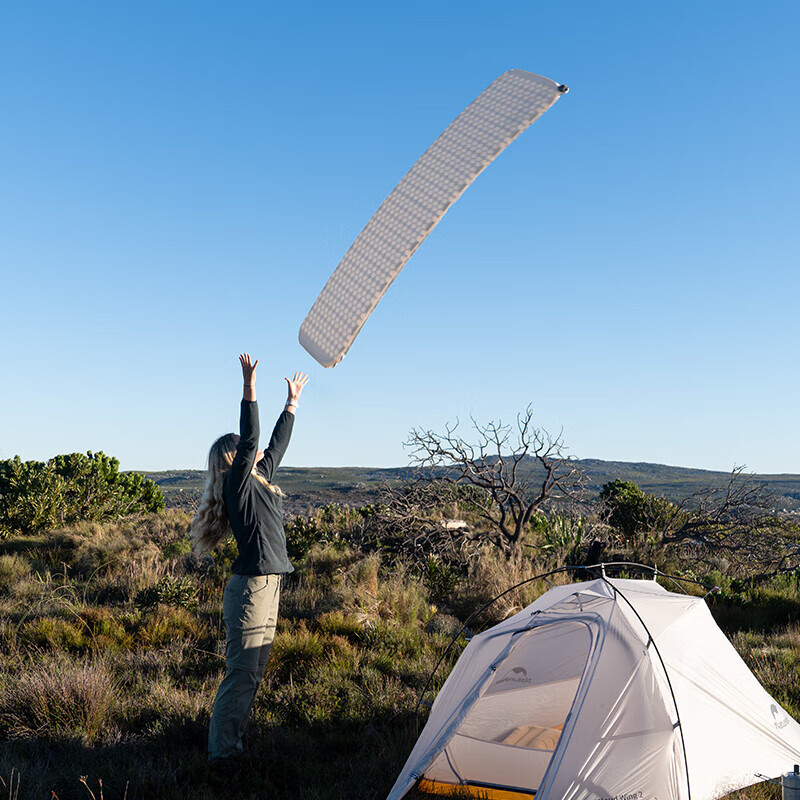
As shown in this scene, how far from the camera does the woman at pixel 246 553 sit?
4555mm

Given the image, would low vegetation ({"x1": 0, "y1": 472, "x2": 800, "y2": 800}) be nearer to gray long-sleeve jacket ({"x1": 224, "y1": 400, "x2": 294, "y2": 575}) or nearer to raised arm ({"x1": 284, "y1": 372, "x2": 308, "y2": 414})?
gray long-sleeve jacket ({"x1": 224, "y1": 400, "x2": 294, "y2": 575})

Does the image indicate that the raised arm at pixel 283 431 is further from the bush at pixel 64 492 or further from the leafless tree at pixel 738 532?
the bush at pixel 64 492

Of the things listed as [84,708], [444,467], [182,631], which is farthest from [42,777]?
[444,467]

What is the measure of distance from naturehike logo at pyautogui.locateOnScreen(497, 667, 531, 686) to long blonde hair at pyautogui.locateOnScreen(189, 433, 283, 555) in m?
2.30

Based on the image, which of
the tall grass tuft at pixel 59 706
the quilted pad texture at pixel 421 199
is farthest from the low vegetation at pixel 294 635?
the quilted pad texture at pixel 421 199

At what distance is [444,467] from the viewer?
13.5 metres

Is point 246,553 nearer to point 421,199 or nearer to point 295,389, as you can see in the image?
point 295,389

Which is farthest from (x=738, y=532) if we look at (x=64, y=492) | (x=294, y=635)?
(x=64, y=492)

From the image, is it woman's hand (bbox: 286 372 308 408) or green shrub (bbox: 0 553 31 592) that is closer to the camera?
woman's hand (bbox: 286 372 308 408)

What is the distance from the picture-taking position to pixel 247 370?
466 centimetres

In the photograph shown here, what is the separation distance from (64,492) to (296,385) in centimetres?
1353

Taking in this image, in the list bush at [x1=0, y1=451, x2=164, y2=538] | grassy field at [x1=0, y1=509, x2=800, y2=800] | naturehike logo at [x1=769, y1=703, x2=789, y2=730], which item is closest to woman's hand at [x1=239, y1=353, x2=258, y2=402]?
grassy field at [x1=0, y1=509, x2=800, y2=800]

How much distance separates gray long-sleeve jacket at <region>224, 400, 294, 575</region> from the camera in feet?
14.9

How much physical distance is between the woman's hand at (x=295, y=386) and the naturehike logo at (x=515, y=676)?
2.68m
